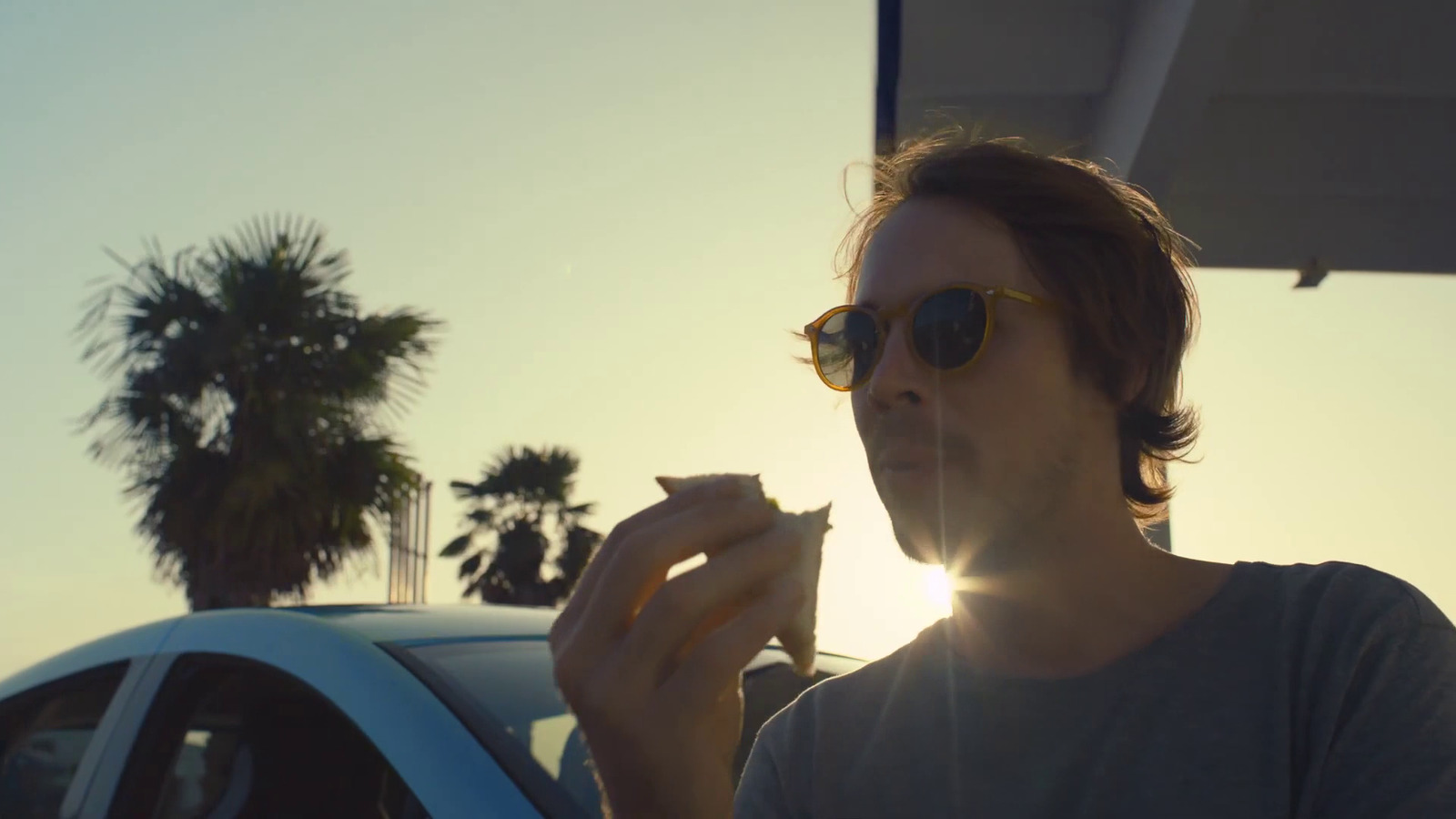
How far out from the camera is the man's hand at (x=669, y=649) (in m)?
1.18

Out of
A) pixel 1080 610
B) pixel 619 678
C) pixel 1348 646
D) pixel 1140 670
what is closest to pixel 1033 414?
pixel 1080 610

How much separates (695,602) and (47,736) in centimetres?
330

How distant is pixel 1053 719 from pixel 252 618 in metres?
2.24

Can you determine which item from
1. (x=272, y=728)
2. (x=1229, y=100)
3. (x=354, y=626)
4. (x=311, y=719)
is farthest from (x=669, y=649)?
(x=1229, y=100)

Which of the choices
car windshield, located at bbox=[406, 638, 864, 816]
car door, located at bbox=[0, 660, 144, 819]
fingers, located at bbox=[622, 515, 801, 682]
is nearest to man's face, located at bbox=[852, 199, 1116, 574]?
fingers, located at bbox=[622, 515, 801, 682]

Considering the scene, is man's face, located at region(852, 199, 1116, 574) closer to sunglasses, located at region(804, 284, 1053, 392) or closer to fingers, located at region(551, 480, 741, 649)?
sunglasses, located at region(804, 284, 1053, 392)

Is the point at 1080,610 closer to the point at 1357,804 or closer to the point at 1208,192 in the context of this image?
the point at 1357,804

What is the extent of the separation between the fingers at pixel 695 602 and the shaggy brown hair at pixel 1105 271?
82 centimetres

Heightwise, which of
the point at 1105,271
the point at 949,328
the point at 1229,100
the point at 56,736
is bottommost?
the point at 56,736

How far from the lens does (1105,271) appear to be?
187 centimetres

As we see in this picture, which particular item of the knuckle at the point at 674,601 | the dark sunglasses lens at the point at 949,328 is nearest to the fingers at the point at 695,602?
the knuckle at the point at 674,601

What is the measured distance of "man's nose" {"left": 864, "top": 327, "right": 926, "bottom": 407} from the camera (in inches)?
65.4

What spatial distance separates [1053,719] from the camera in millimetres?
1477

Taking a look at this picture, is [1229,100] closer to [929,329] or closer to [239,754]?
[929,329]
